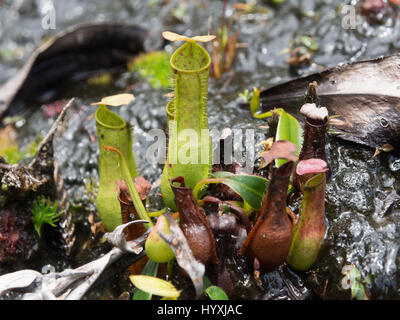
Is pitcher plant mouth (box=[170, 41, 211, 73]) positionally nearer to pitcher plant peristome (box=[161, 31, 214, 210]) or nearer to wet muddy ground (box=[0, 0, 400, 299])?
pitcher plant peristome (box=[161, 31, 214, 210])

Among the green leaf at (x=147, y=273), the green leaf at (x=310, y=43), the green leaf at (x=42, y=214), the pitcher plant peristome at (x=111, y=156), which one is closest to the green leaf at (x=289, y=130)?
the pitcher plant peristome at (x=111, y=156)

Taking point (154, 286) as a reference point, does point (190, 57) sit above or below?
above

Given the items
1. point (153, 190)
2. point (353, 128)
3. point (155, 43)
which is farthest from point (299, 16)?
point (153, 190)

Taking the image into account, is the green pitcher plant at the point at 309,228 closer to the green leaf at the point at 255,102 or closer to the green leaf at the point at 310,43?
the green leaf at the point at 255,102

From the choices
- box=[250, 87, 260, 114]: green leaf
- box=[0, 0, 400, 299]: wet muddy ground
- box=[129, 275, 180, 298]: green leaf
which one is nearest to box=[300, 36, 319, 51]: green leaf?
box=[0, 0, 400, 299]: wet muddy ground

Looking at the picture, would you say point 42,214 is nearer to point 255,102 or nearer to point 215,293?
point 215,293

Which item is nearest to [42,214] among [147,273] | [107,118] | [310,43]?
[107,118]
